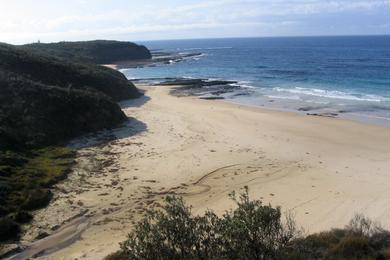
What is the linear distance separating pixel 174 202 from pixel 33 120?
19.9 m

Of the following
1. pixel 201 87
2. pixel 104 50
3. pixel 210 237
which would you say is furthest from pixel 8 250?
pixel 104 50

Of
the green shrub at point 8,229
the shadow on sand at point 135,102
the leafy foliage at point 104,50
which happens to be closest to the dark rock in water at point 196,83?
the shadow on sand at point 135,102

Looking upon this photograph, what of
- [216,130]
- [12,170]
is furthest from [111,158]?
[216,130]

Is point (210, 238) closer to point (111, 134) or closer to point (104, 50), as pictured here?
point (111, 134)

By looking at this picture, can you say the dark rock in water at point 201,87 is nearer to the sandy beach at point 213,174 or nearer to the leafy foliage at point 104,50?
the sandy beach at point 213,174

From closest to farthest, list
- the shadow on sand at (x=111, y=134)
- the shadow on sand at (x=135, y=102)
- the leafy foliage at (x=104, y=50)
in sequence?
the shadow on sand at (x=111, y=134) < the shadow on sand at (x=135, y=102) < the leafy foliage at (x=104, y=50)

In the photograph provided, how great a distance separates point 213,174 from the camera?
2150cm

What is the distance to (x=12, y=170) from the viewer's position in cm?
2014

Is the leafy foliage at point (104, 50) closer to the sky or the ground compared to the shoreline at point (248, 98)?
closer to the sky

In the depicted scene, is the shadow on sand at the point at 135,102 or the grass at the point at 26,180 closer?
the grass at the point at 26,180

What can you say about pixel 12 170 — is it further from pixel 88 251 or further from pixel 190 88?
pixel 190 88

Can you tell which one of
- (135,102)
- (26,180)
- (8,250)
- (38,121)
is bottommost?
(8,250)

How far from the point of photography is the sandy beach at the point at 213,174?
52.9 feet

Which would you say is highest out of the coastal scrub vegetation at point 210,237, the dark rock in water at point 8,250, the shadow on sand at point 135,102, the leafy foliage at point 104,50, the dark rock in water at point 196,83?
the leafy foliage at point 104,50
